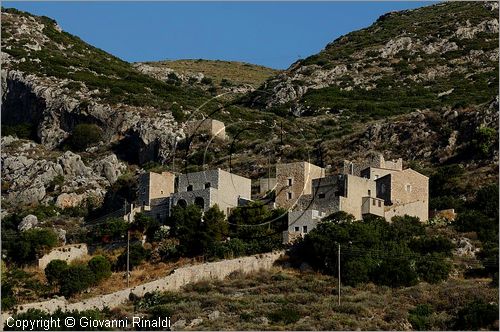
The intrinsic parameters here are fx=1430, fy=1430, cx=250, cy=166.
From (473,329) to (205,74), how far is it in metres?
120

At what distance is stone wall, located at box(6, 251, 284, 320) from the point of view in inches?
2539

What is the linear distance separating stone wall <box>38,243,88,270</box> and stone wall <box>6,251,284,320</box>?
10.1 m

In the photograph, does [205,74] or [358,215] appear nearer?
[358,215]

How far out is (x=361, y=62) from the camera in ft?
487

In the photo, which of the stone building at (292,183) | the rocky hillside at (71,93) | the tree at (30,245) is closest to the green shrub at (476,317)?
the stone building at (292,183)

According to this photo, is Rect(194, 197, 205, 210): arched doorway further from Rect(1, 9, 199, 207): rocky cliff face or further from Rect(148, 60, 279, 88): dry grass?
Rect(148, 60, 279, 88): dry grass

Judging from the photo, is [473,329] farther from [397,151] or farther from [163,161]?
[163,161]

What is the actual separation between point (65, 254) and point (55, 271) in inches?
223

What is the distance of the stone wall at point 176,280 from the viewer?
6450 centimetres

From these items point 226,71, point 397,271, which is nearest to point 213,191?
point 397,271

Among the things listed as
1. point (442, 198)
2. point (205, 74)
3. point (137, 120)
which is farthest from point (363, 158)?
point (205, 74)

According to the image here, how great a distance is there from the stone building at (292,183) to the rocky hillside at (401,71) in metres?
38.9

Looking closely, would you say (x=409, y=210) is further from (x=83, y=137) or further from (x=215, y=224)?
(x=83, y=137)

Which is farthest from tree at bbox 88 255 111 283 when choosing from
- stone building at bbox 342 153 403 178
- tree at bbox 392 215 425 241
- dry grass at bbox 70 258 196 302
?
stone building at bbox 342 153 403 178
